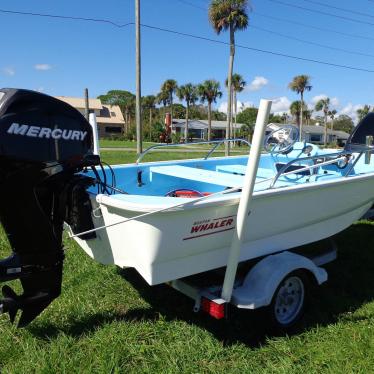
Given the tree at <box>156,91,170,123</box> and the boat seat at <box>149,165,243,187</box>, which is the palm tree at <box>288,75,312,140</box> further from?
the boat seat at <box>149,165,243,187</box>

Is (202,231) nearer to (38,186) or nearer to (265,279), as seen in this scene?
(265,279)

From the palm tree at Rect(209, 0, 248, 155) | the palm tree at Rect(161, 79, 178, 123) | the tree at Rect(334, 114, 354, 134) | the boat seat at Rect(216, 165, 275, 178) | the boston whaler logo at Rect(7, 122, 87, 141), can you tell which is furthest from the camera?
the tree at Rect(334, 114, 354, 134)

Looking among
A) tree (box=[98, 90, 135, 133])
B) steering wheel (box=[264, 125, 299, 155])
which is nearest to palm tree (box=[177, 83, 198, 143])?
tree (box=[98, 90, 135, 133])

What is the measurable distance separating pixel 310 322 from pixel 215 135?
73954mm

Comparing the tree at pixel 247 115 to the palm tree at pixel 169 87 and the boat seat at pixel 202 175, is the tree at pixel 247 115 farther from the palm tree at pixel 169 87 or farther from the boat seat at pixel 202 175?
the boat seat at pixel 202 175

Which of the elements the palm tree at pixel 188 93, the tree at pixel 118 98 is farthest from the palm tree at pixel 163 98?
the tree at pixel 118 98

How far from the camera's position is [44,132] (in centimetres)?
260

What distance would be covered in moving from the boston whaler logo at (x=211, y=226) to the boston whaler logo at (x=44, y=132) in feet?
3.20

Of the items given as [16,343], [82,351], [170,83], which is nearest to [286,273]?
[82,351]

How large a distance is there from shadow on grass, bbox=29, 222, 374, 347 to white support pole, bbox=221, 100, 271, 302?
0.49 m

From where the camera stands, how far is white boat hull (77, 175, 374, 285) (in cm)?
259

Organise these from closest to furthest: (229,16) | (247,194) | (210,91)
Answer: (247,194), (229,16), (210,91)

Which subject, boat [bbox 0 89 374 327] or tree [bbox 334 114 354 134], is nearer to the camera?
boat [bbox 0 89 374 327]

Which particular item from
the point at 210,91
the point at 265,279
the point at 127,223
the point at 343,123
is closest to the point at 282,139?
the point at 265,279
